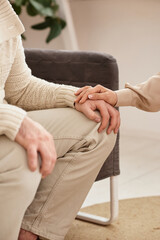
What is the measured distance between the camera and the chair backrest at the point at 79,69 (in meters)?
1.60

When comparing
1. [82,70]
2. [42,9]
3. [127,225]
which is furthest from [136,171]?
[42,9]

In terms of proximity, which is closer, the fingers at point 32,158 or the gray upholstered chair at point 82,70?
the fingers at point 32,158

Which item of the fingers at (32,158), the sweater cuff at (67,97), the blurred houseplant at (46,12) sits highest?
the fingers at (32,158)

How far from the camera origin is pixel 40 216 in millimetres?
1281

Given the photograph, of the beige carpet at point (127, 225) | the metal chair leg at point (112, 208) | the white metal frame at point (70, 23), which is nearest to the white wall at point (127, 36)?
the white metal frame at point (70, 23)

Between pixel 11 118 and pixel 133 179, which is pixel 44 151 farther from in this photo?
pixel 133 179

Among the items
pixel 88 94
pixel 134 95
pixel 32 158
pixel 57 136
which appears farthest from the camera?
pixel 134 95

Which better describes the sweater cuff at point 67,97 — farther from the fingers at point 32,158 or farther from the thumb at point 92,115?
the fingers at point 32,158

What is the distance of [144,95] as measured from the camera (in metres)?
1.44

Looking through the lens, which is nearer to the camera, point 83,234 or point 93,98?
point 93,98

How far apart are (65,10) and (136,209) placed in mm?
1538

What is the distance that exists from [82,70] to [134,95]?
24 centimetres

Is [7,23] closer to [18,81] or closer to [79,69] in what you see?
[18,81]

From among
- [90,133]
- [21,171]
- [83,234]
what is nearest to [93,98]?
[90,133]
